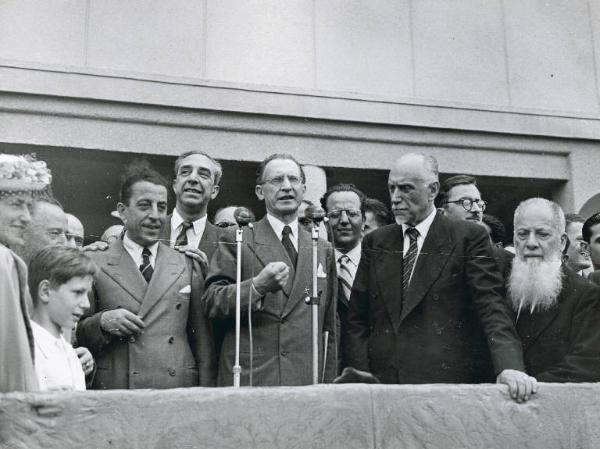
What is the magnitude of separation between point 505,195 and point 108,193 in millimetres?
3860

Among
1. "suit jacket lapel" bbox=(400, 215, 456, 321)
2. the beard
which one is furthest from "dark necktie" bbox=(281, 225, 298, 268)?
the beard

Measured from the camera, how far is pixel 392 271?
13.8 feet

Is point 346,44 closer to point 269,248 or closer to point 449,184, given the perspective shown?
point 449,184

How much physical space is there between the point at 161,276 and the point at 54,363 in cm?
94

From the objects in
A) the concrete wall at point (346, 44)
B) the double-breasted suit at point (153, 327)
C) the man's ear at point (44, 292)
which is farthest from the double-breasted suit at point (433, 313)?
the concrete wall at point (346, 44)

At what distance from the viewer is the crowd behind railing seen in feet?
13.1

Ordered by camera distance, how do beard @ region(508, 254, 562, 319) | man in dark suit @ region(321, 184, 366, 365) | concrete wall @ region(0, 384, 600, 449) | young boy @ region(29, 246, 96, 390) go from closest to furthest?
1. concrete wall @ region(0, 384, 600, 449)
2. young boy @ region(29, 246, 96, 390)
3. beard @ region(508, 254, 562, 319)
4. man in dark suit @ region(321, 184, 366, 365)

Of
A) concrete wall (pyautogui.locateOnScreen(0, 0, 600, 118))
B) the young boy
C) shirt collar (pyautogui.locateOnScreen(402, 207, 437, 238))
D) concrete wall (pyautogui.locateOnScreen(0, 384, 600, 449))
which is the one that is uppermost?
concrete wall (pyautogui.locateOnScreen(0, 0, 600, 118))

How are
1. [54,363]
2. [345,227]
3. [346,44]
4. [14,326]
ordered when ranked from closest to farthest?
[14,326], [54,363], [345,227], [346,44]

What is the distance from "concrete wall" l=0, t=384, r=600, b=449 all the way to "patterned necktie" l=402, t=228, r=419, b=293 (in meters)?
0.88

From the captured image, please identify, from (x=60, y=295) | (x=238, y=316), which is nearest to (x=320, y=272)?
(x=238, y=316)

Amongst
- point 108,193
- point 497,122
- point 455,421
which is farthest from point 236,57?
point 455,421

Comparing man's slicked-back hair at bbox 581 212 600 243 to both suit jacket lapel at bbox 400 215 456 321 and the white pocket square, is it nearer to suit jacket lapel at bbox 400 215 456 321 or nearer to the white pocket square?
suit jacket lapel at bbox 400 215 456 321

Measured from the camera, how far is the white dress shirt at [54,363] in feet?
10.9
